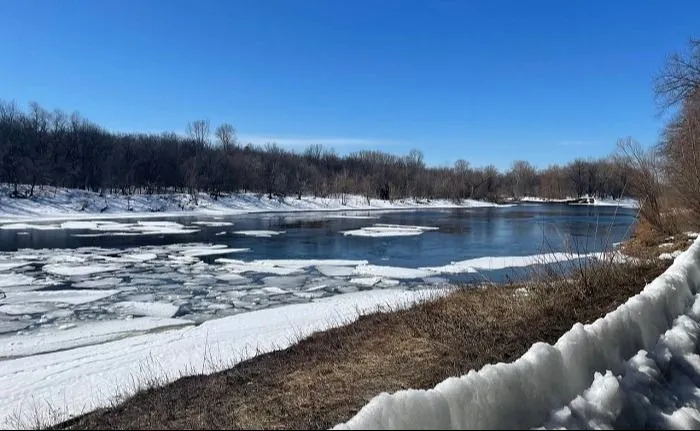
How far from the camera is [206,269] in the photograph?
19156 mm

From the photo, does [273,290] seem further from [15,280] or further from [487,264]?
[487,264]

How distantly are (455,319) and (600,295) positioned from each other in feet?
7.07

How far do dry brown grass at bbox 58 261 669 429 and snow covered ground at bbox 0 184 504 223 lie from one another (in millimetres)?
39266

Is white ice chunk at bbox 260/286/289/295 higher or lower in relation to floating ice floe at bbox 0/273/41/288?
higher

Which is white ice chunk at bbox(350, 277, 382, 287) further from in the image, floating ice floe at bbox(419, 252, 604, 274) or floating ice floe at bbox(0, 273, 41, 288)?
floating ice floe at bbox(0, 273, 41, 288)

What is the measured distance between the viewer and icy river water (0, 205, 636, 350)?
1230cm

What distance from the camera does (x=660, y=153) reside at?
2384 cm

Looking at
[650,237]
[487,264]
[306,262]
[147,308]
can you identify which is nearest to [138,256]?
[306,262]

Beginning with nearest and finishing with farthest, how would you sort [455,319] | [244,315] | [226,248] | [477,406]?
[477,406] < [455,319] < [244,315] < [226,248]

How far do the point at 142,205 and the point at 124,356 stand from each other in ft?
186

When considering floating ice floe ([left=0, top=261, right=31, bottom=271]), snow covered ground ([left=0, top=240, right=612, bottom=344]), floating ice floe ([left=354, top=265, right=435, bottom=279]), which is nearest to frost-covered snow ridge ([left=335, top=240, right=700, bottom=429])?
snow covered ground ([left=0, top=240, right=612, bottom=344])

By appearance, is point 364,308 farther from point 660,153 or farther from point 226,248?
point 660,153

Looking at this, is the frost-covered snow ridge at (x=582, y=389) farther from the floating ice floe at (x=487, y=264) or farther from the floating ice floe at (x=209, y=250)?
the floating ice floe at (x=209, y=250)

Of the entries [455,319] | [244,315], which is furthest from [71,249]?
[455,319]
